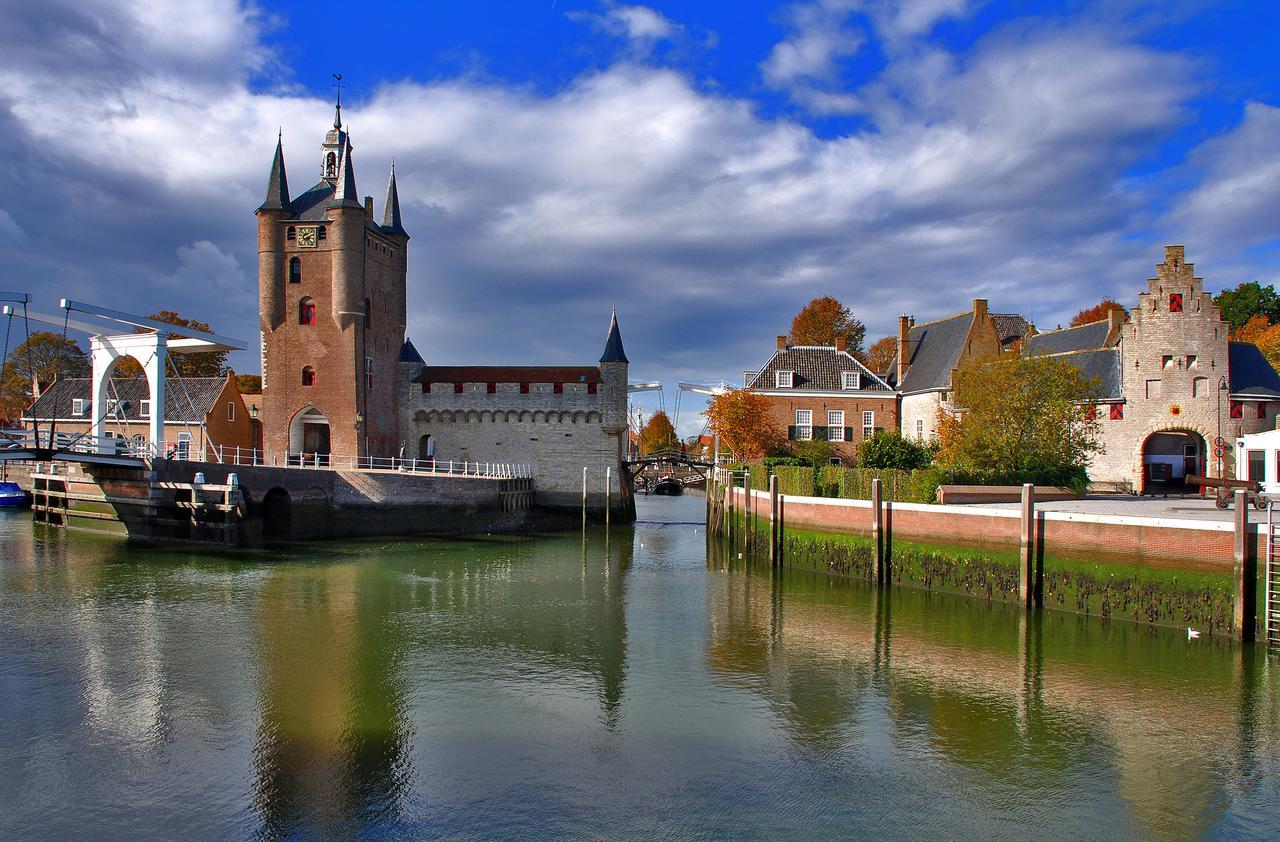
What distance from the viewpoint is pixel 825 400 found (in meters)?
46.3

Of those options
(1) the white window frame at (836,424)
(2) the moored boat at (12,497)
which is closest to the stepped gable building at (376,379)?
(1) the white window frame at (836,424)

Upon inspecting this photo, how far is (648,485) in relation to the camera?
270 ft

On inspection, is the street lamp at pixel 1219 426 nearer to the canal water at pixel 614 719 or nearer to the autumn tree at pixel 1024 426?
the autumn tree at pixel 1024 426

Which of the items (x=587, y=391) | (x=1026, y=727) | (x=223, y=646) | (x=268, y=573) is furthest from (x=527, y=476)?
(x=1026, y=727)

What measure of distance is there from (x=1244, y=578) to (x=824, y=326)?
52342 millimetres

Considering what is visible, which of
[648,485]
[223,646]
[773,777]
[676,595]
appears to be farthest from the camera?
[648,485]

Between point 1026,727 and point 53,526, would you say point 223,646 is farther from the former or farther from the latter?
point 53,526

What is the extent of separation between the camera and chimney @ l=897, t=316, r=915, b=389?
48031 mm

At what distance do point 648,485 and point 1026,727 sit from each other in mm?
68449

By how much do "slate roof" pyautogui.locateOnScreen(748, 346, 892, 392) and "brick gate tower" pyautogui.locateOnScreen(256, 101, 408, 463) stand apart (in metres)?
20.9

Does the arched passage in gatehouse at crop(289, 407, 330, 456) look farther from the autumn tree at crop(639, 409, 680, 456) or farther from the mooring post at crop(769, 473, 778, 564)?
the autumn tree at crop(639, 409, 680, 456)

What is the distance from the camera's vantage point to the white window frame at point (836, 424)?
46.3 meters

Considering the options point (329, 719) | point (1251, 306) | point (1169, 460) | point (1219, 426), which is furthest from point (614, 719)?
point (1251, 306)

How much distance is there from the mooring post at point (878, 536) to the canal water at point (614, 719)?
2.09 m
